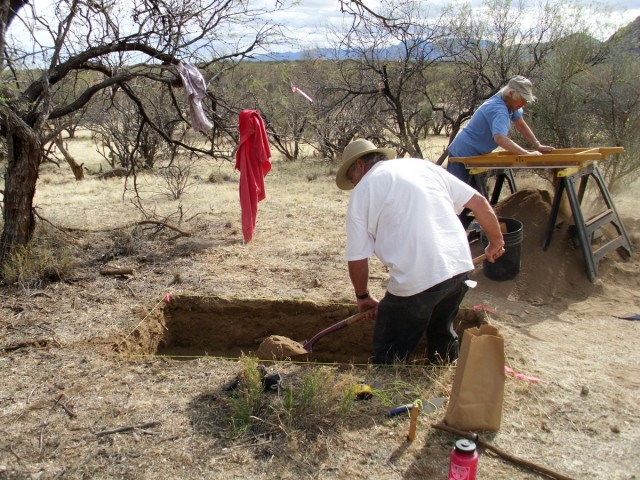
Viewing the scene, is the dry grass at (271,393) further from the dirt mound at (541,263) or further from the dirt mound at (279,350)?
the dirt mound at (279,350)

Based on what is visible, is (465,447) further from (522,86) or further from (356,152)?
(522,86)

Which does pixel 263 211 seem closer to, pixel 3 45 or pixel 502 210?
pixel 502 210

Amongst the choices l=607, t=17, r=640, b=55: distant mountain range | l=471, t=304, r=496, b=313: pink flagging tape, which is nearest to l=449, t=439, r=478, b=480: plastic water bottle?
l=471, t=304, r=496, b=313: pink flagging tape

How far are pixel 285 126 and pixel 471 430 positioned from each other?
50.3 feet

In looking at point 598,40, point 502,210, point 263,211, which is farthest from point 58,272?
point 598,40

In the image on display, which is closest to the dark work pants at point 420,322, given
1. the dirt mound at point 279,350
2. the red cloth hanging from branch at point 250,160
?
the dirt mound at point 279,350

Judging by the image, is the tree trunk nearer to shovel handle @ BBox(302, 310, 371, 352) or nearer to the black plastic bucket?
shovel handle @ BBox(302, 310, 371, 352)

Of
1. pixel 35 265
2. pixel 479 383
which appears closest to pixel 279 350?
pixel 479 383

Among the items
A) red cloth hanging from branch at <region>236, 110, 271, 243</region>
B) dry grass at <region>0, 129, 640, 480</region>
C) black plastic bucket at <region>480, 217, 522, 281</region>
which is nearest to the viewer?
dry grass at <region>0, 129, 640, 480</region>

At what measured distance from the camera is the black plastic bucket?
5.30m

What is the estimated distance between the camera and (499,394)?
9.50 ft

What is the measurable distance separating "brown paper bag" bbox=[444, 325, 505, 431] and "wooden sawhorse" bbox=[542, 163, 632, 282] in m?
3.16

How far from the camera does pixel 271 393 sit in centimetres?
325

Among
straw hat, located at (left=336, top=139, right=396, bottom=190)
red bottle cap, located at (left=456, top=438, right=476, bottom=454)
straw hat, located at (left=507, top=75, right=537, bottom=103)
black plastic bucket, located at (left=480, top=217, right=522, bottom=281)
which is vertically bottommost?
red bottle cap, located at (left=456, top=438, right=476, bottom=454)
